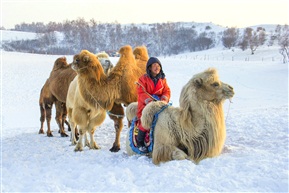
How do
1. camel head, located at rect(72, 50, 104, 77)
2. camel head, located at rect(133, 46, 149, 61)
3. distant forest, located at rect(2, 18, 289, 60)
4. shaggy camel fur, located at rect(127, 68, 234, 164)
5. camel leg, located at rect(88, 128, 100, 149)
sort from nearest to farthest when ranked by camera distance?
shaggy camel fur, located at rect(127, 68, 234, 164), camel head, located at rect(72, 50, 104, 77), camel leg, located at rect(88, 128, 100, 149), camel head, located at rect(133, 46, 149, 61), distant forest, located at rect(2, 18, 289, 60)

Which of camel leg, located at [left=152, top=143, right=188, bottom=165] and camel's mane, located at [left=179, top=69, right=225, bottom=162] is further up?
camel's mane, located at [left=179, top=69, right=225, bottom=162]

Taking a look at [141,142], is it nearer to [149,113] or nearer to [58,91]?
[149,113]

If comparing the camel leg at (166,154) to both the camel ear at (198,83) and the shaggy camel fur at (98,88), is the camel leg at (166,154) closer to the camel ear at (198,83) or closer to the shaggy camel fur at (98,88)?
the camel ear at (198,83)

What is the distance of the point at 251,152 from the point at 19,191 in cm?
333

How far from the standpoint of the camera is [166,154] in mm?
4668

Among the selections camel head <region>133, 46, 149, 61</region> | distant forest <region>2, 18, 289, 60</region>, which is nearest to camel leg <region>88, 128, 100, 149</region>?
camel head <region>133, 46, 149, 61</region>

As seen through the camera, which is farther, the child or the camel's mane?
the child

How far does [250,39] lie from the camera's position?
64.0 meters

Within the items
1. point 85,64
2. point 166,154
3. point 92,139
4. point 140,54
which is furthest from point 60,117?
point 166,154

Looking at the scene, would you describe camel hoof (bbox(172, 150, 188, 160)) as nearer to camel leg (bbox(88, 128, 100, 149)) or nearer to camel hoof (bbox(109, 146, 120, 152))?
camel hoof (bbox(109, 146, 120, 152))

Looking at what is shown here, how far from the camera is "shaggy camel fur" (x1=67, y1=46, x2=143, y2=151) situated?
235 inches

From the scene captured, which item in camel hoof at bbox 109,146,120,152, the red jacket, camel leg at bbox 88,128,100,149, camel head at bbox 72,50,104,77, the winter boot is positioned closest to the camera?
the winter boot

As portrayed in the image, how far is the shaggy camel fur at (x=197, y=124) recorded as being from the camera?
4.77 m

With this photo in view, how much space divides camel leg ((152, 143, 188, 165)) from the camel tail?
398 millimetres
